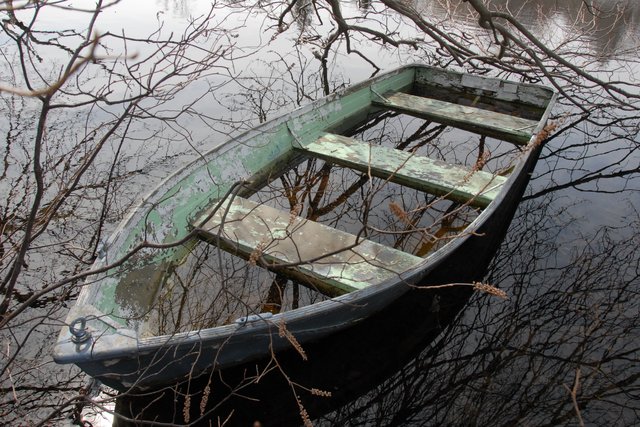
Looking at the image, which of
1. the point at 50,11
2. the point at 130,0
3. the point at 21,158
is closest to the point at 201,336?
the point at 21,158

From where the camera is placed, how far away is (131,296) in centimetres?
327

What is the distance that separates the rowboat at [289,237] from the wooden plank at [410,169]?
2 centimetres

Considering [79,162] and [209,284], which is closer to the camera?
[209,284]

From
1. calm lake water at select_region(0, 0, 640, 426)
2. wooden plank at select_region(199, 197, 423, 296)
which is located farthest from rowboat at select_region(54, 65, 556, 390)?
calm lake water at select_region(0, 0, 640, 426)

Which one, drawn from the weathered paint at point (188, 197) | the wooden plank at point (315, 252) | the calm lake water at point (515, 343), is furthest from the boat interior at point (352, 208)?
the calm lake water at point (515, 343)

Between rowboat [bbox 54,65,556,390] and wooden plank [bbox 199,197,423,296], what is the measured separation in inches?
Result: 0.5

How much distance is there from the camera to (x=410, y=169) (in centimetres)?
493

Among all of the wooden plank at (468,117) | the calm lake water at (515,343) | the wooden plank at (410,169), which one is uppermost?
the wooden plank at (468,117)

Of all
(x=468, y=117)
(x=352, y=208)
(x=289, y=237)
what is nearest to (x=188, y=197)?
(x=289, y=237)

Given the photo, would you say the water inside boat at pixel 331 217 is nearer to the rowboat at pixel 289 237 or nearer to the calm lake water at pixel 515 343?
the rowboat at pixel 289 237

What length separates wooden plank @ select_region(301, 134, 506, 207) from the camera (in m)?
4.63

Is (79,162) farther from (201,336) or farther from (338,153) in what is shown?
(201,336)

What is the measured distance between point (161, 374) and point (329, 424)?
1.20 m

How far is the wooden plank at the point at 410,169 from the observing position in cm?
463
